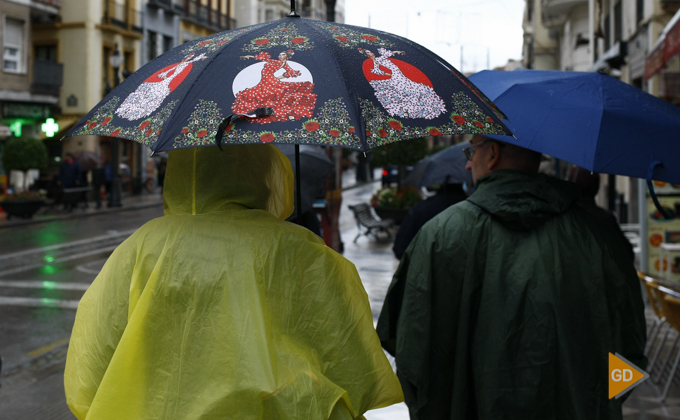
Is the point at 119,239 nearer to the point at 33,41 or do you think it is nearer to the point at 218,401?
the point at 218,401

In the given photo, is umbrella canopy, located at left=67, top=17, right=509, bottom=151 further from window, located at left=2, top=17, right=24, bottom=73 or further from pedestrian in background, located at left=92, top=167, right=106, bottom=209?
window, located at left=2, top=17, right=24, bottom=73

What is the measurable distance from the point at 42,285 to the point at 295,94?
30.4ft

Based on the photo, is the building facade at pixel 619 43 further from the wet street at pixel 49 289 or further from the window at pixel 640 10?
the wet street at pixel 49 289

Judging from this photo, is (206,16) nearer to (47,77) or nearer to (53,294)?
(47,77)

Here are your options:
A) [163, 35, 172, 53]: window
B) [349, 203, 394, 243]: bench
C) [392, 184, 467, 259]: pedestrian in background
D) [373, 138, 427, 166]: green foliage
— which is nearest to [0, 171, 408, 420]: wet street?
[349, 203, 394, 243]: bench

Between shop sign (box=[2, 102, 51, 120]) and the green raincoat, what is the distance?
28.2 m

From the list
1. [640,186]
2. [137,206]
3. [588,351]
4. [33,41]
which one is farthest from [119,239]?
[33,41]

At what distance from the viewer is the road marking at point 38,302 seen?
8680 mm

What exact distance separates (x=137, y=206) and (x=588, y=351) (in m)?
23.9

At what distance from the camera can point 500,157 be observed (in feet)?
9.35

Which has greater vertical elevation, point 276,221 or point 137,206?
point 276,221

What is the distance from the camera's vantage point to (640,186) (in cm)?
815

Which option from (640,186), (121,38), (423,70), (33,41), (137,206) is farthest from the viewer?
(121,38)

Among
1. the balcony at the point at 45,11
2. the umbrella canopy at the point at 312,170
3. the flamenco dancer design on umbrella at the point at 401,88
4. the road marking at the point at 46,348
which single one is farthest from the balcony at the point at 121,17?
the flamenco dancer design on umbrella at the point at 401,88
